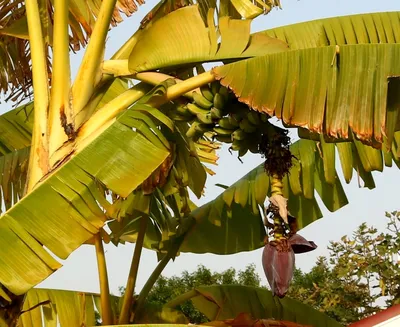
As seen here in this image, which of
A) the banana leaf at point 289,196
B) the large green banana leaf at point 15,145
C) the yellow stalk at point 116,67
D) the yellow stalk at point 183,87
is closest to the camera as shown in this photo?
the yellow stalk at point 183,87

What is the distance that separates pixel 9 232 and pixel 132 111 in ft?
1.96

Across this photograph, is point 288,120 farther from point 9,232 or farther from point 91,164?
point 9,232

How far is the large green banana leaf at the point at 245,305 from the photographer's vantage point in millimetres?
3641

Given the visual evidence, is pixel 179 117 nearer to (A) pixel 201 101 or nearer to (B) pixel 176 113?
(B) pixel 176 113

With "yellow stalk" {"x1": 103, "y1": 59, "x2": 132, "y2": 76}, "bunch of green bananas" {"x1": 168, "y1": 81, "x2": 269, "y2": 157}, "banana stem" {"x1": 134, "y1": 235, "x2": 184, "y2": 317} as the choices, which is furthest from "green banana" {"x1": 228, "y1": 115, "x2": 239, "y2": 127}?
"banana stem" {"x1": 134, "y1": 235, "x2": 184, "y2": 317}

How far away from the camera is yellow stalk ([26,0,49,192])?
2.61 metres

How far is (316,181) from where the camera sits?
368 centimetres

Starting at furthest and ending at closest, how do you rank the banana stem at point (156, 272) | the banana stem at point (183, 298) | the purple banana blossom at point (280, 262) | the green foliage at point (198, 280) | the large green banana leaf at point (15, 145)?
the green foliage at point (198, 280) < the banana stem at point (183, 298) < the banana stem at point (156, 272) < the large green banana leaf at point (15, 145) < the purple banana blossom at point (280, 262)

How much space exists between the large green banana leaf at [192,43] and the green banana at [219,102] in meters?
0.14

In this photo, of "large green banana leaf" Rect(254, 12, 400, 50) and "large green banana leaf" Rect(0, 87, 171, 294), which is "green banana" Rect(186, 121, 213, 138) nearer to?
"large green banana leaf" Rect(0, 87, 171, 294)

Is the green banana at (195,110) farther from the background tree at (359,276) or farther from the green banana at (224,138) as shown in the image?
the background tree at (359,276)

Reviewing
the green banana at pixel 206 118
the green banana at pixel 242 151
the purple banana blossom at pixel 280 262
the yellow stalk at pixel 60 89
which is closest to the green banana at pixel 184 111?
the green banana at pixel 206 118

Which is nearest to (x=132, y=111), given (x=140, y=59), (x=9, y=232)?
(x=140, y=59)

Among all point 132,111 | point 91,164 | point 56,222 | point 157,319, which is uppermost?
point 132,111
